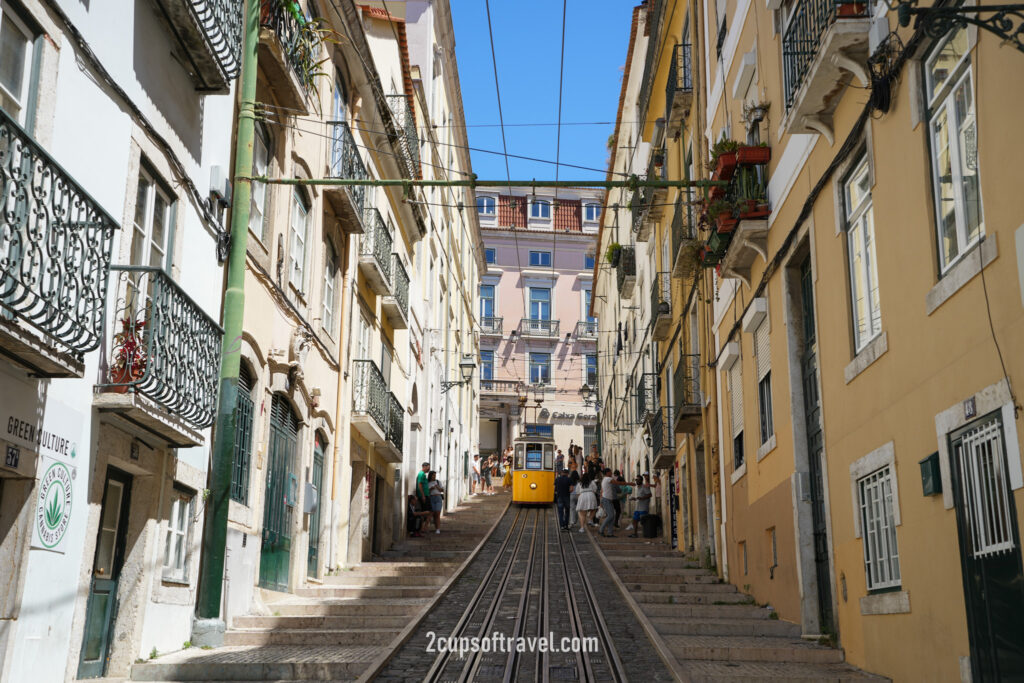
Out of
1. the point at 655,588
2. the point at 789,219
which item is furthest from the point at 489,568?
the point at 789,219

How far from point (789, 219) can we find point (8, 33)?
8423 mm

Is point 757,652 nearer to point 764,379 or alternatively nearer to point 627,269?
point 764,379

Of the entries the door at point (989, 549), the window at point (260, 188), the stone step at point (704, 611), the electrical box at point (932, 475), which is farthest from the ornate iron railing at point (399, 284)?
the door at point (989, 549)

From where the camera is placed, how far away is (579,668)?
1026 cm

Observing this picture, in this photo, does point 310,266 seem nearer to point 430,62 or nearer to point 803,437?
point 803,437

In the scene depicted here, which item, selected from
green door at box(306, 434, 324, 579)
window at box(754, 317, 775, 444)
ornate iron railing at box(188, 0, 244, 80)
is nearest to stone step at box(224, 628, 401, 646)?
green door at box(306, 434, 324, 579)

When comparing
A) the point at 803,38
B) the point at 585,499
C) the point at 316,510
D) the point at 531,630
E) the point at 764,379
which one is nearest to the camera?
the point at 803,38

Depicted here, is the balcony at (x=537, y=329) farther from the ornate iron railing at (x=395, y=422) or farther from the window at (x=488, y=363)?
the ornate iron railing at (x=395, y=422)

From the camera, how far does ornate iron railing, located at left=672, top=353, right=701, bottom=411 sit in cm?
1970

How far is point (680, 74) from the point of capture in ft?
68.3

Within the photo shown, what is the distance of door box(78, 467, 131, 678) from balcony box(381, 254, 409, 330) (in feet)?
38.7

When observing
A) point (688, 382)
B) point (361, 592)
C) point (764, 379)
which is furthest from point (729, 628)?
point (688, 382)

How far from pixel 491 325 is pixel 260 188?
44.3m

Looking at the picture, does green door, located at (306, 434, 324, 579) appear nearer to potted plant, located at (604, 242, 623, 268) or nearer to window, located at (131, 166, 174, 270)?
window, located at (131, 166, 174, 270)
